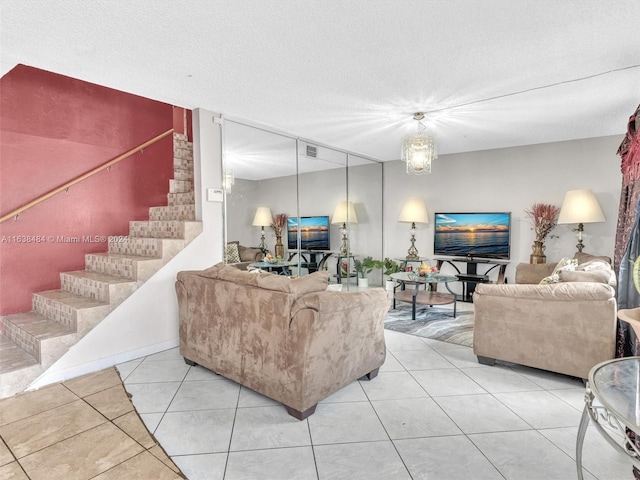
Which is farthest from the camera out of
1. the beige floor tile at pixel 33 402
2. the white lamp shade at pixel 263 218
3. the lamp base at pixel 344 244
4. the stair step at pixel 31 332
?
the lamp base at pixel 344 244

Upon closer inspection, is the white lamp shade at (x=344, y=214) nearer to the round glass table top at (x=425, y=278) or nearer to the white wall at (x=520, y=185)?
the white wall at (x=520, y=185)

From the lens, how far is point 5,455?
5.91 ft

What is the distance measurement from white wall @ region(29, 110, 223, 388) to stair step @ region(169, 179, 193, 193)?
1058 mm

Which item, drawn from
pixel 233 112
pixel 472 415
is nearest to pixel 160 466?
pixel 472 415

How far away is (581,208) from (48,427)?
224 inches

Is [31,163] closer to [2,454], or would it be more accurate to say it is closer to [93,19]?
[93,19]

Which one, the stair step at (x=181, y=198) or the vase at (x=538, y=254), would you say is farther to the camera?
the vase at (x=538, y=254)

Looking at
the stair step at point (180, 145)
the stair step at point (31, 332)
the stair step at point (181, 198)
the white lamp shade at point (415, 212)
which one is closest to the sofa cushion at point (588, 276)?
the white lamp shade at point (415, 212)

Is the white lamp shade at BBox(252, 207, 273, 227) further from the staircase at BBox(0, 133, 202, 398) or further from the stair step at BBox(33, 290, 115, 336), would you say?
the stair step at BBox(33, 290, 115, 336)

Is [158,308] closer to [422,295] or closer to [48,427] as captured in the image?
[48,427]

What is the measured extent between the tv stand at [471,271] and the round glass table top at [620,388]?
3687 millimetres

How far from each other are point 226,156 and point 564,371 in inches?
145

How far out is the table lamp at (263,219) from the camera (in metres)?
4.23

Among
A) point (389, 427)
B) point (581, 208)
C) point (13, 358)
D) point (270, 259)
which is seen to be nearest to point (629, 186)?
point (581, 208)
